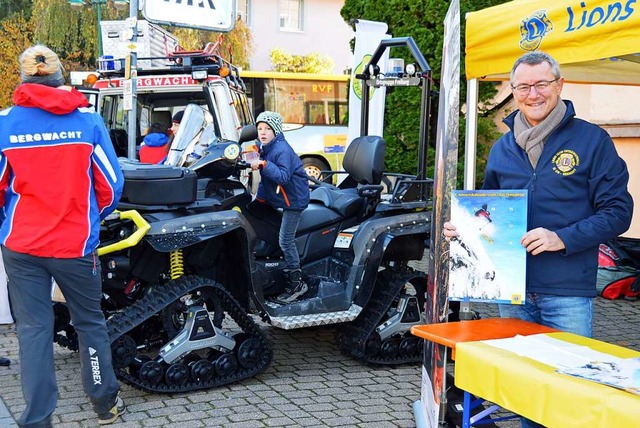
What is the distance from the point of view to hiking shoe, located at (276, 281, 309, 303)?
18.7ft

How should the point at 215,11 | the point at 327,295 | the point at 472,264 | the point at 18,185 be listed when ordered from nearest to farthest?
the point at 472,264
the point at 18,185
the point at 327,295
the point at 215,11

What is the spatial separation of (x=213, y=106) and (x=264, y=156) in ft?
17.7

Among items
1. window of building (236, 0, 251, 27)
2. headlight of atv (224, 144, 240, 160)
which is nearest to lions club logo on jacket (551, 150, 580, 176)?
headlight of atv (224, 144, 240, 160)

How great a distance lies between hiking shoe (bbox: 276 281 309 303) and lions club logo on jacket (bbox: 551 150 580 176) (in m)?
2.75

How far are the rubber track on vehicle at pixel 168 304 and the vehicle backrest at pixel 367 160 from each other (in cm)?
153

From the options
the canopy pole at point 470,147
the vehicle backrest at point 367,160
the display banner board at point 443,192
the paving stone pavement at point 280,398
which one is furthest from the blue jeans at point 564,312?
the vehicle backrest at point 367,160

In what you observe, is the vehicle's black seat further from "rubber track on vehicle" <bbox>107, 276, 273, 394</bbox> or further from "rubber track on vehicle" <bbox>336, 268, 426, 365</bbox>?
"rubber track on vehicle" <bbox>107, 276, 273, 394</bbox>

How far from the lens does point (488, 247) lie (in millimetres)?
3418

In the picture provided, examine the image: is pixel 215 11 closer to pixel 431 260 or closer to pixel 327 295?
pixel 327 295

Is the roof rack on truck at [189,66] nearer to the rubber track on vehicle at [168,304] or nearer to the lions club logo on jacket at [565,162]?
the rubber track on vehicle at [168,304]

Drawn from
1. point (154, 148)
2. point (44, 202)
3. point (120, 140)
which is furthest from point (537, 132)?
point (120, 140)

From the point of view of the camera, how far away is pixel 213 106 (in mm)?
11055

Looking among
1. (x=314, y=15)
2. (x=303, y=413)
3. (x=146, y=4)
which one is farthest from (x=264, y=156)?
(x=314, y=15)

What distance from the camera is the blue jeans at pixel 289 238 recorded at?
227 inches
